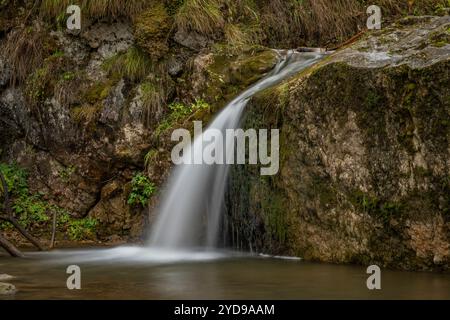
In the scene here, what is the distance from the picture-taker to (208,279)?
17.3ft

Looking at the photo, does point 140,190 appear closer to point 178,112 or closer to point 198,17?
point 178,112

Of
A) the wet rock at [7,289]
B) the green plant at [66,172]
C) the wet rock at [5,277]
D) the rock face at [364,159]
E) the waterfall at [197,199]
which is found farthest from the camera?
the green plant at [66,172]

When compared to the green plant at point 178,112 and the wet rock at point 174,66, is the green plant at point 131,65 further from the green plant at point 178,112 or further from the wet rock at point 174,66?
the green plant at point 178,112

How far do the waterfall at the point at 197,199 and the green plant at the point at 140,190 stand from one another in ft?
2.73

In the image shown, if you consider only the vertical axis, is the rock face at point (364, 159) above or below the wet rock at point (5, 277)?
above

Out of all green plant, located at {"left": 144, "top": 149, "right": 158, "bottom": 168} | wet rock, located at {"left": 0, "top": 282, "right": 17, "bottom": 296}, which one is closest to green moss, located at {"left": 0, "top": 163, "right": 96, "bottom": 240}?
green plant, located at {"left": 144, "top": 149, "right": 158, "bottom": 168}

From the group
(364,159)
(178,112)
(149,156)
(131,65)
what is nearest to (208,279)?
(364,159)

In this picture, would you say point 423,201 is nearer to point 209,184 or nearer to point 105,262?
point 209,184

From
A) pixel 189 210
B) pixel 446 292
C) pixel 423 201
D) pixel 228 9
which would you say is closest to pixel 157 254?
pixel 189 210

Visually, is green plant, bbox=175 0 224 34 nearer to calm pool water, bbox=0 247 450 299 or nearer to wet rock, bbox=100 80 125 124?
wet rock, bbox=100 80 125 124

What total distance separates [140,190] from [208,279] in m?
3.92

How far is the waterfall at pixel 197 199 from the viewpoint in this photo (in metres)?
7.37

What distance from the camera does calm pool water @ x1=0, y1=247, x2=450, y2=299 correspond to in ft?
15.0

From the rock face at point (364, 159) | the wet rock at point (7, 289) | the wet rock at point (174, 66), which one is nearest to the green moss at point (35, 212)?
the wet rock at point (174, 66)
